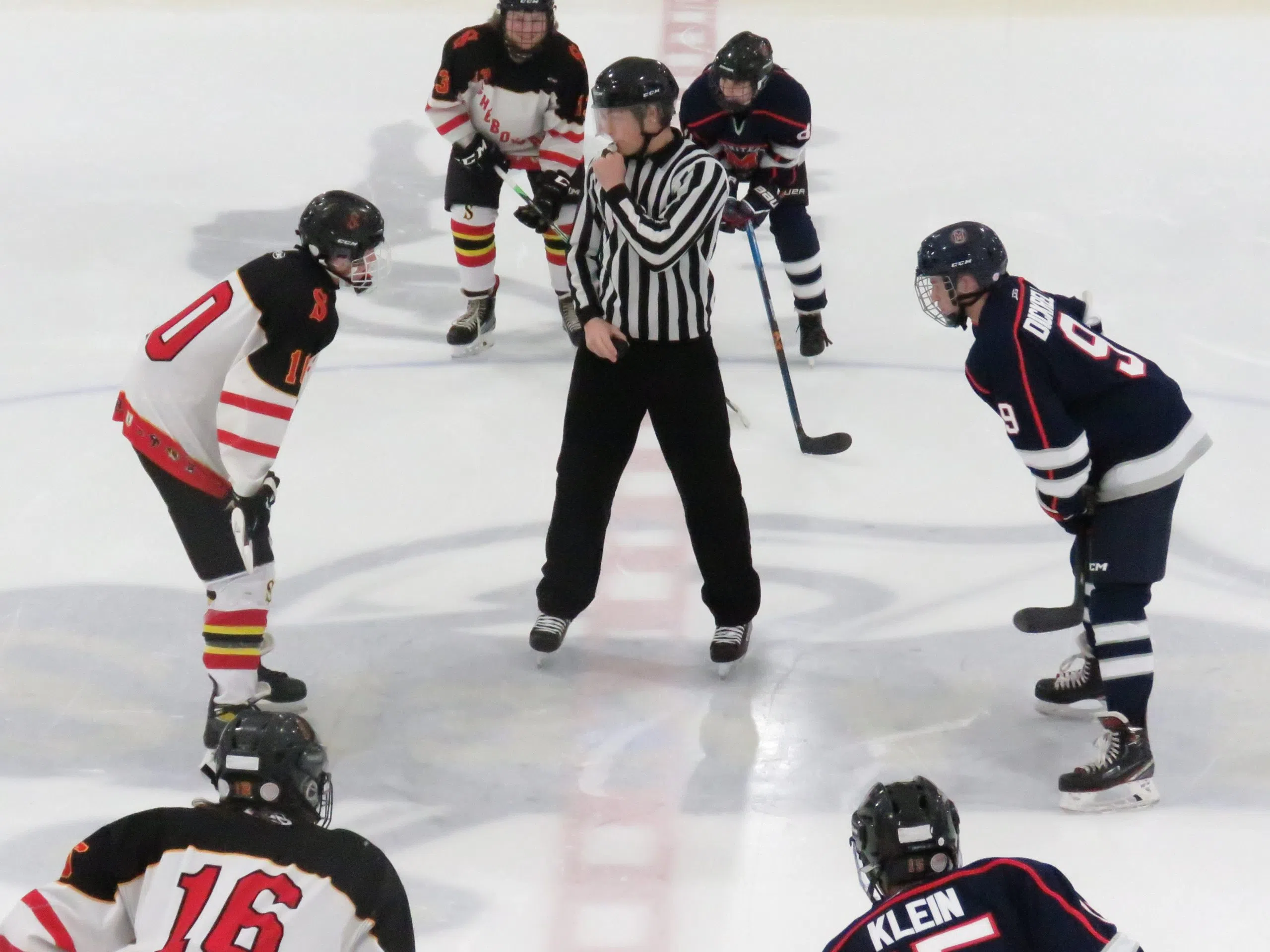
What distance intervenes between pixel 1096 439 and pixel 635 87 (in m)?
1.00

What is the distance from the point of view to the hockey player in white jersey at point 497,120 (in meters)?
4.23

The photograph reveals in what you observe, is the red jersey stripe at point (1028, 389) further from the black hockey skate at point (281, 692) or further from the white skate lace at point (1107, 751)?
the black hockey skate at point (281, 692)

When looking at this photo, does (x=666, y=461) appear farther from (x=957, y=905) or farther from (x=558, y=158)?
(x=558, y=158)

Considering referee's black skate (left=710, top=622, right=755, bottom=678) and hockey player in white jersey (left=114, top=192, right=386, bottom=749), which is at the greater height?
hockey player in white jersey (left=114, top=192, right=386, bottom=749)

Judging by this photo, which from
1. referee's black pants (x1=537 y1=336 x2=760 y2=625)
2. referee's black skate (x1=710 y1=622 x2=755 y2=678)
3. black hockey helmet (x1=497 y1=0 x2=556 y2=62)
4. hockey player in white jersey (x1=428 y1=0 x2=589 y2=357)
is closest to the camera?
referee's black pants (x1=537 y1=336 x2=760 y2=625)

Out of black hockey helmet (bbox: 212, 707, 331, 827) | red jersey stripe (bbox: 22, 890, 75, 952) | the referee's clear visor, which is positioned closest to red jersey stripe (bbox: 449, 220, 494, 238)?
the referee's clear visor

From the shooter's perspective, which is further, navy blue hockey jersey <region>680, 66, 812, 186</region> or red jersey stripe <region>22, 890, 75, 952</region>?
navy blue hockey jersey <region>680, 66, 812, 186</region>

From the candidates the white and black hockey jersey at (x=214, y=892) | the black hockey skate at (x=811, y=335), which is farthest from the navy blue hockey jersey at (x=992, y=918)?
the black hockey skate at (x=811, y=335)

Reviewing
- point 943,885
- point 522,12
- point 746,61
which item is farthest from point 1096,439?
point 522,12

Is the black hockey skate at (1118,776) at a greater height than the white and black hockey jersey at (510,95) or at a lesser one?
lesser

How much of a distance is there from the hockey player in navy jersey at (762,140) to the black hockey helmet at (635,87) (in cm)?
123

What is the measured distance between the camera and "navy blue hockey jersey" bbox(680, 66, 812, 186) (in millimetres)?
4105

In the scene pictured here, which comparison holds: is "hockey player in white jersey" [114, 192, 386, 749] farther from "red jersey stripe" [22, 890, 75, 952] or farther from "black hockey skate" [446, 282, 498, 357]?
"black hockey skate" [446, 282, 498, 357]

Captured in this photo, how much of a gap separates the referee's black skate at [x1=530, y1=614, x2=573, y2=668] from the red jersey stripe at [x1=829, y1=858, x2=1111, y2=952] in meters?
1.55
